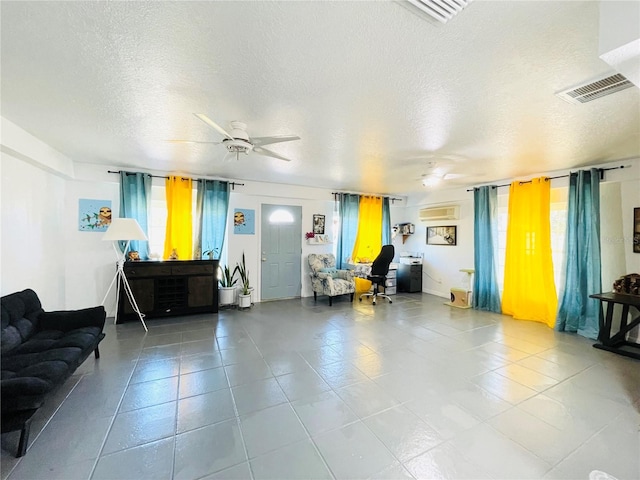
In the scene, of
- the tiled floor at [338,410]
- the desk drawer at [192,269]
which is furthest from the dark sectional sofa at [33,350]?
the desk drawer at [192,269]

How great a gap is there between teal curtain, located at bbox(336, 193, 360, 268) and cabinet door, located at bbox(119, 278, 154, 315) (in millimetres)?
3719

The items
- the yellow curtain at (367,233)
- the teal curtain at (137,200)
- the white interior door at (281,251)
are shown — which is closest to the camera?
the teal curtain at (137,200)

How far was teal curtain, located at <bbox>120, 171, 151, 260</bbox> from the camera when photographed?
433cm

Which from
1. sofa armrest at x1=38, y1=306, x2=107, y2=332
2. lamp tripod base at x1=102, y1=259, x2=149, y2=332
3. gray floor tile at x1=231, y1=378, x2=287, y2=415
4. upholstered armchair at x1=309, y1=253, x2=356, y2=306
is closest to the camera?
gray floor tile at x1=231, y1=378, x2=287, y2=415

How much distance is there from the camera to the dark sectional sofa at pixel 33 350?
5.30 feet

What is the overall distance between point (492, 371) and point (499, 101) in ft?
8.29

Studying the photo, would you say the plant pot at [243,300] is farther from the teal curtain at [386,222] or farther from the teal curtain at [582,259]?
the teal curtain at [582,259]

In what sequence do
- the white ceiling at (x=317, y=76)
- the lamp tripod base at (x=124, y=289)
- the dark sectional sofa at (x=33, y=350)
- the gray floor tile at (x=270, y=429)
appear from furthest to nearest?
the lamp tripod base at (x=124, y=289) < the gray floor tile at (x=270, y=429) < the dark sectional sofa at (x=33, y=350) < the white ceiling at (x=317, y=76)

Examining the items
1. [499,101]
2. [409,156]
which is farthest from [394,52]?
[409,156]

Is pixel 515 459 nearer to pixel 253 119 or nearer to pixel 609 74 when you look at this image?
pixel 609 74

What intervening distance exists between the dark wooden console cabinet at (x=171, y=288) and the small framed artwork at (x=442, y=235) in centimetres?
504

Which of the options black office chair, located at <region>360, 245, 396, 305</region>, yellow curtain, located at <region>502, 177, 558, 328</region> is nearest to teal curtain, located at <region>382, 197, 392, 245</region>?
black office chair, located at <region>360, 245, 396, 305</region>

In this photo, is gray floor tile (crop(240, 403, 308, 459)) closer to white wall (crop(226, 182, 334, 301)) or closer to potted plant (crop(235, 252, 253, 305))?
potted plant (crop(235, 252, 253, 305))

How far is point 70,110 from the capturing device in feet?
7.72
